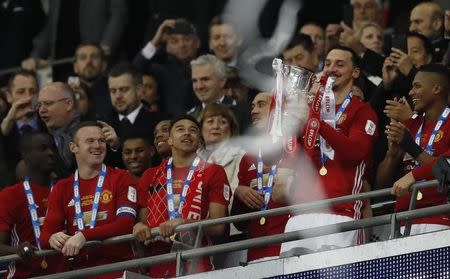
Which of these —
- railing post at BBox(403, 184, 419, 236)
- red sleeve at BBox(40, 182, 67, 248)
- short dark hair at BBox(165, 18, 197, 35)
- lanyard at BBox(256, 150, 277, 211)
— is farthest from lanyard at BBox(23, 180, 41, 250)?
short dark hair at BBox(165, 18, 197, 35)

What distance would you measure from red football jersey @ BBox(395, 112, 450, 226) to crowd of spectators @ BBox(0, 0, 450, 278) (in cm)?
1

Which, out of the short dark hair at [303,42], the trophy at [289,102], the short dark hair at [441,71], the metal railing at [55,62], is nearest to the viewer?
the trophy at [289,102]

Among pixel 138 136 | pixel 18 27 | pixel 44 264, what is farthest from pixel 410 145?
pixel 18 27

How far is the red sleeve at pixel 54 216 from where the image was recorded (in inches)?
581

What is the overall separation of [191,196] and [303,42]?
2621 millimetres

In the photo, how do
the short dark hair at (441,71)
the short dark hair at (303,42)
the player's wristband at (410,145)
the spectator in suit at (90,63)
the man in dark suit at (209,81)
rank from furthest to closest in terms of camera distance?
the spectator in suit at (90,63), the man in dark suit at (209,81), the short dark hair at (303,42), the short dark hair at (441,71), the player's wristband at (410,145)

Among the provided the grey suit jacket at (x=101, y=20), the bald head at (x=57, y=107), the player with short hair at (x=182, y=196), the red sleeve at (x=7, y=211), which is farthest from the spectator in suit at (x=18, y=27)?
the player with short hair at (x=182, y=196)

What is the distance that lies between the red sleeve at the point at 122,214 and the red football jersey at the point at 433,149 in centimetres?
220

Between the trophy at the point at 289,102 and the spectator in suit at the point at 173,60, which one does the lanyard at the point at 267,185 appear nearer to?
the trophy at the point at 289,102

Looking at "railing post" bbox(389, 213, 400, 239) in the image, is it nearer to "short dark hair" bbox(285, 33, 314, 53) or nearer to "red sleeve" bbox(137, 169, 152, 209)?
"red sleeve" bbox(137, 169, 152, 209)

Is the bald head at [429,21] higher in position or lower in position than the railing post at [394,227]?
higher

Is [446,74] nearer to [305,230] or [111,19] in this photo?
[305,230]

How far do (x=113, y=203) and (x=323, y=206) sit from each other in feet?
6.26

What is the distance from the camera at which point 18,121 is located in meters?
17.7
